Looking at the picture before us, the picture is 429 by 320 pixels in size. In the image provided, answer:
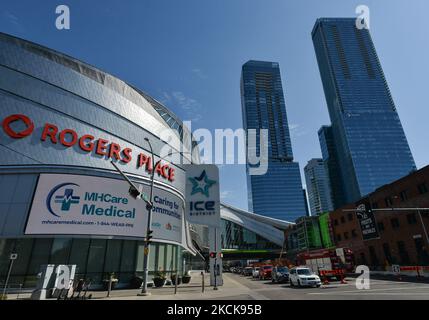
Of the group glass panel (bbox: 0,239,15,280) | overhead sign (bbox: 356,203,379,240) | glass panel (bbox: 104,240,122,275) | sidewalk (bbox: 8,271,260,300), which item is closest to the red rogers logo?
glass panel (bbox: 0,239,15,280)

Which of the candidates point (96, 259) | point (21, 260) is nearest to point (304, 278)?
point (96, 259)

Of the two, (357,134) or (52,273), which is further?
(357,134)

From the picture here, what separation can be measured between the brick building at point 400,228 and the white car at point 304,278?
52.7ft

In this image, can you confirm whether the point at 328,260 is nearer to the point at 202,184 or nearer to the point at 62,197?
the point at 202,184

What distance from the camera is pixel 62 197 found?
25781 mm

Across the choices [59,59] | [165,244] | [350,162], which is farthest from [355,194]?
[59,59]

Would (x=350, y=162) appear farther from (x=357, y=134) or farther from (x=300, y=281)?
(x=300, y=281)

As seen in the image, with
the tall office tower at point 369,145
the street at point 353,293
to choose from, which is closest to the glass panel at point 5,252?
the street at point 353,293

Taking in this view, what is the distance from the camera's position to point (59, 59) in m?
33.0

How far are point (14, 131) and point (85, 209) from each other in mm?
11029

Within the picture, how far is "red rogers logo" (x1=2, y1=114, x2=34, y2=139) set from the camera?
2595 centimetres

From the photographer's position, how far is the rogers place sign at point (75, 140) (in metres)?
26.3

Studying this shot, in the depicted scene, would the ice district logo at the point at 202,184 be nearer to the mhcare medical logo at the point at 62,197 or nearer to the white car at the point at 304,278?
the white car at the point at 304,278
